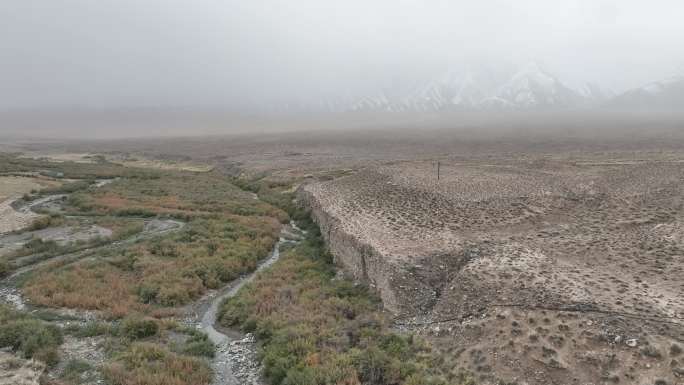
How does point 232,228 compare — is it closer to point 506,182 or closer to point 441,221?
point 441,221

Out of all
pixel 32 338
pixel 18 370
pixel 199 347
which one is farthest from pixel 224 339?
pixel 18 370

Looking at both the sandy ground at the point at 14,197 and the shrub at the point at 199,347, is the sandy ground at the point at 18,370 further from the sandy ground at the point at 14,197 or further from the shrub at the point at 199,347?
the sandy ground at the point at 14,197

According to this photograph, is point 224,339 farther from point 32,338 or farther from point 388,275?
point 388,275

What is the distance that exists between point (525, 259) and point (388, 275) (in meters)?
7.31

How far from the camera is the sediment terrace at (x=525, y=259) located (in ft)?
53.2

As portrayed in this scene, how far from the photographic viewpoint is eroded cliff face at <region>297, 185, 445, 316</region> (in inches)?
857

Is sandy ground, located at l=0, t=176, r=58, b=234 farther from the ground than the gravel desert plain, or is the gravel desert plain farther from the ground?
the gravel desert plain

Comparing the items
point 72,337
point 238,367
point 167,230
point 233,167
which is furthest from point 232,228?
point 233,167

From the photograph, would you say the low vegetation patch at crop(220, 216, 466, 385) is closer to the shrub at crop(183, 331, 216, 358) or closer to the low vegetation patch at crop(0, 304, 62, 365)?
the shrub at crop(183, 331, 216, 358)

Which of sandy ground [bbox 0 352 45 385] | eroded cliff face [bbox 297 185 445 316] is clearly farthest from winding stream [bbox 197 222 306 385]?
sandy ground [bbox 0 352 45 385]

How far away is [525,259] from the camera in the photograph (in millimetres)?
23656

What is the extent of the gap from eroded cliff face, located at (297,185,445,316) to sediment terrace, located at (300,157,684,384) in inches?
2.5

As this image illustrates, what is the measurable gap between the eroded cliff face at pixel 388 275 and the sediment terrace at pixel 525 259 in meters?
0.06

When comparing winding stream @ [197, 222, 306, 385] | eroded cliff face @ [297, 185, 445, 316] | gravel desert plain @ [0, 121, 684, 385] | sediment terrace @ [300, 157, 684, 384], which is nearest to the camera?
gravel desert plain @ [0, 121, 684, 385]
